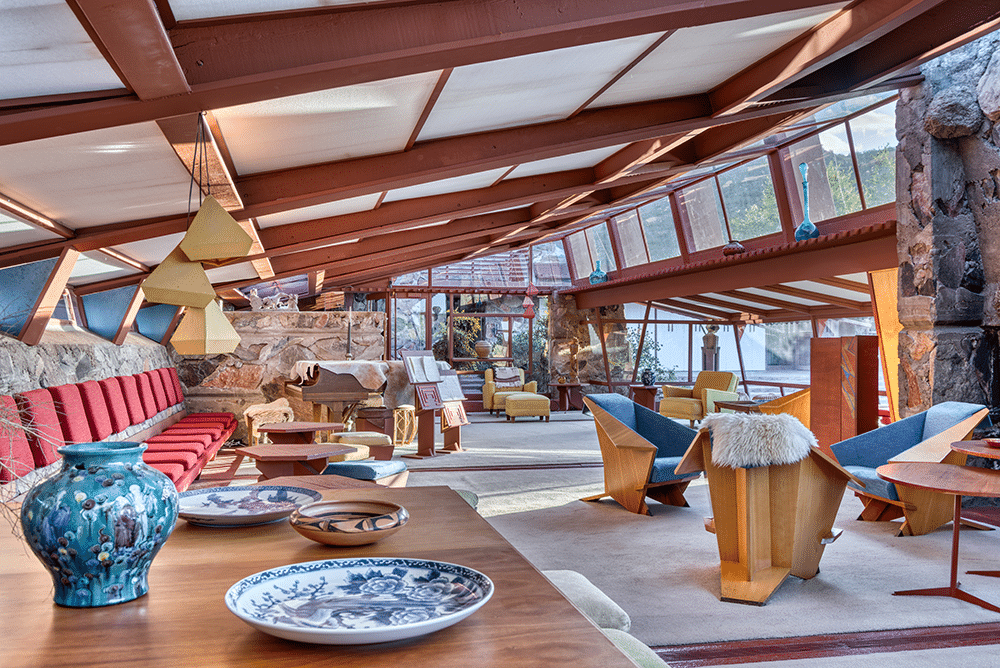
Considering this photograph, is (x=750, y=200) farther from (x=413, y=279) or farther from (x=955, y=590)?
(x=413, y=279)

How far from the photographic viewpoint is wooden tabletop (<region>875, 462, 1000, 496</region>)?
3.20 metres

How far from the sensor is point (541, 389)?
49.1 ft

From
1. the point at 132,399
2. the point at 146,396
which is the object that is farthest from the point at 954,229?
the point at 146,396

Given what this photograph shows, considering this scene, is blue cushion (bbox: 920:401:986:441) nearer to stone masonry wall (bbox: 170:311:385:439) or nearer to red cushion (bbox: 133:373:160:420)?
red cushion (bbox: 133:373:160:420)

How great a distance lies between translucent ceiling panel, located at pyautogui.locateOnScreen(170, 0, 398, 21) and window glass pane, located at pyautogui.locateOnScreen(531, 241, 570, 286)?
12.6 m

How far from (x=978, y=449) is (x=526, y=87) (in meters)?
3.09

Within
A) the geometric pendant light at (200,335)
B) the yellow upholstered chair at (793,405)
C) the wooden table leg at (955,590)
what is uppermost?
the geometric pendant light at (200,335)

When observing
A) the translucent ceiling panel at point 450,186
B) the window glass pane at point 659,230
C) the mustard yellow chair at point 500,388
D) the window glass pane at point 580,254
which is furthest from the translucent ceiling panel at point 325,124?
the window glass pane at point 580,254

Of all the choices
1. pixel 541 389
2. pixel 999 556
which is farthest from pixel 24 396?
pixel 541 389

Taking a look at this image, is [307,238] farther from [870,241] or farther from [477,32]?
[870,241]

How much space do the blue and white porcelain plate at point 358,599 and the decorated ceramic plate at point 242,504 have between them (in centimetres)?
43

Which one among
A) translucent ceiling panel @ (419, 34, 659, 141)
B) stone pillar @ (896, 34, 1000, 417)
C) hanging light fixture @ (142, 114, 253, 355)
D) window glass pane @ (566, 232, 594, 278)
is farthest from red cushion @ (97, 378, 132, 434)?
window glass pane @ (566, 232, 594, 278)

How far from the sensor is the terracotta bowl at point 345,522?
4.31 ft

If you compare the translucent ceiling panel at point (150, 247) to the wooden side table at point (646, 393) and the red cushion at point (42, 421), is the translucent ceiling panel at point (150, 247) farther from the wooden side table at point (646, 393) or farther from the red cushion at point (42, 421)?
the wooden side table at point (646, 393)
